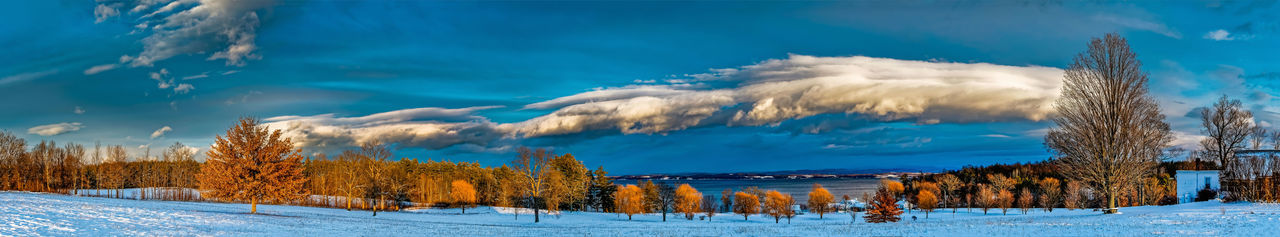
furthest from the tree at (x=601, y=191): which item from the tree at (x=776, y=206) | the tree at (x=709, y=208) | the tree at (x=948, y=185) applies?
the tree at (x=948, y=185)

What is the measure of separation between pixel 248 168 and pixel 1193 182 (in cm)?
8463

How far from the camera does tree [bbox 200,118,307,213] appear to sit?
148 feet

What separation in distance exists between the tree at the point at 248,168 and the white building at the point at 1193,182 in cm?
8040

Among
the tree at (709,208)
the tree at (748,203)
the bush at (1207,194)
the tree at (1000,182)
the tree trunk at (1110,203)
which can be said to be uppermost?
the tree trunk at (1110,203)

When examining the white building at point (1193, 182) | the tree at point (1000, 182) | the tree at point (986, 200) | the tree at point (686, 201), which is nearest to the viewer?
the white building at point (1193, 182)

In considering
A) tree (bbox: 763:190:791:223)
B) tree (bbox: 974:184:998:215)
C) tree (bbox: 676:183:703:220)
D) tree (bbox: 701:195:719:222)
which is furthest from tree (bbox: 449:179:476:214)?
tree (bbox: 974:184:998:215)

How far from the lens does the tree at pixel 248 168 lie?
45031 millimetres

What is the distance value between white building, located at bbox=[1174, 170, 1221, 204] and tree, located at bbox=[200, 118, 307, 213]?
264 feet

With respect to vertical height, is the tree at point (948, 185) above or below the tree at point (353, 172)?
below

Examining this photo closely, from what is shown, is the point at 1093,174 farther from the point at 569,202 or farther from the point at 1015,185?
the point at 1015,185

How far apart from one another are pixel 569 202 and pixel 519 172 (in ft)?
96.4

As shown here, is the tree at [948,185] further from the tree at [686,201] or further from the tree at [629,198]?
the tree at [629,198]

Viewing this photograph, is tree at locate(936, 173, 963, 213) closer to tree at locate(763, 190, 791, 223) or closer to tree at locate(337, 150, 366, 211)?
tree at locate(763, 190, 791, 223)

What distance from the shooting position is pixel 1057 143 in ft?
161
